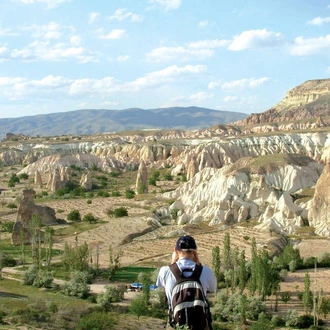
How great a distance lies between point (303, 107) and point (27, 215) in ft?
315

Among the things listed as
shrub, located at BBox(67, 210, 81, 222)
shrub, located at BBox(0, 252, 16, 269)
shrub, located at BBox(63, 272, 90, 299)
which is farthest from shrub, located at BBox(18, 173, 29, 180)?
shrub, located at BBox(63, 272, 90, 299)

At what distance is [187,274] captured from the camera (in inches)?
223

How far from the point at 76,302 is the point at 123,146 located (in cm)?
7734

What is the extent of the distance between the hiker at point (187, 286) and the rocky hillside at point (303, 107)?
99.2 metres

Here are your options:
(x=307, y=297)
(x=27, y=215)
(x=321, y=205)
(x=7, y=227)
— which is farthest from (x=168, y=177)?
(x=307, y=297)

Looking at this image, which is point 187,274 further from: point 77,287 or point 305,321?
point 77,287

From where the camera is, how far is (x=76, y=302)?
898 inches

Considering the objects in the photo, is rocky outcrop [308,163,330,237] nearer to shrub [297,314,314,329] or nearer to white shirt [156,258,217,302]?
shrub [297,314,314,329]

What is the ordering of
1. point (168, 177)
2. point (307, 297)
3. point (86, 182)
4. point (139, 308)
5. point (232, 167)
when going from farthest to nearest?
point (168, 177)
point (86, 182)
point (232, 167)
point (307, 297)
point (139, 308)

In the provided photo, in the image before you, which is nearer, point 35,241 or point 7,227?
point 35,241

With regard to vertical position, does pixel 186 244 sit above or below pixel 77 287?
above

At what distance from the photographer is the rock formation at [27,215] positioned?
120ft

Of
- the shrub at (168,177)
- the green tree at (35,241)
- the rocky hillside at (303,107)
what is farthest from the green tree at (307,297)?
the rocky hillside at (303,107)

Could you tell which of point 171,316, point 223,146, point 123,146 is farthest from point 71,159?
point 171,316
